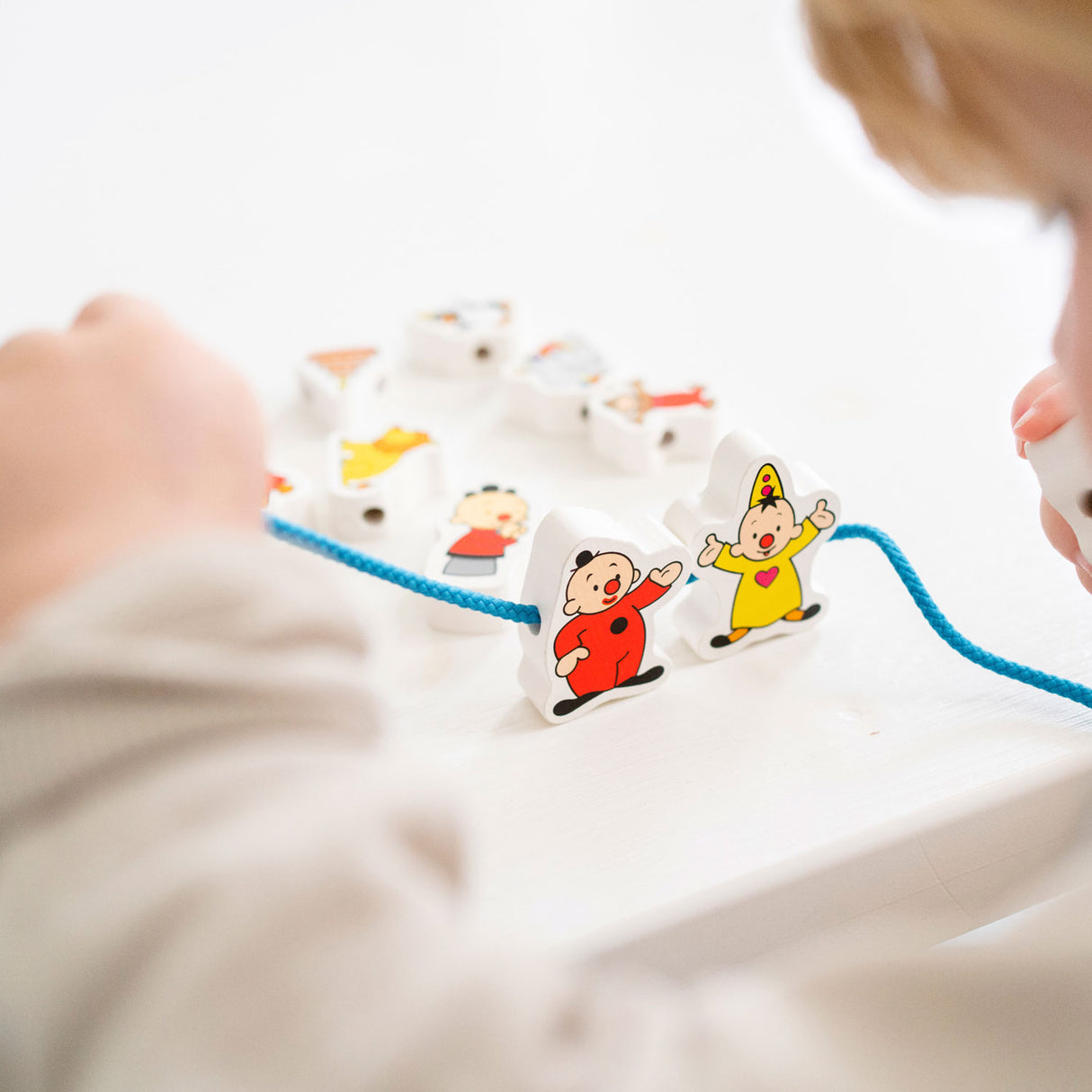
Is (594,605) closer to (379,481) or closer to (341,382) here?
(379,481)

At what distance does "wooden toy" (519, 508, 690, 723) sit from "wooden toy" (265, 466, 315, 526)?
8.5 inches

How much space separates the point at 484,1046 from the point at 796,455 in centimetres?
55

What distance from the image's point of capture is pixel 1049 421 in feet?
1.70

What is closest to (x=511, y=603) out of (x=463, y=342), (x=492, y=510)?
(x=492, y=510)

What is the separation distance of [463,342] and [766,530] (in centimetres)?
37

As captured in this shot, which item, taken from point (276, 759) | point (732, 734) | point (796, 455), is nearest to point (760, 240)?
point (796, 455)

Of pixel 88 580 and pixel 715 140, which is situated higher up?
pixel 715 140

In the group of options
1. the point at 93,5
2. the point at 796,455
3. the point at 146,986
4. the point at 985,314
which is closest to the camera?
the point at 146,986

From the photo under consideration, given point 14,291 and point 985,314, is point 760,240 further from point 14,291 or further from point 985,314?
point 14,291

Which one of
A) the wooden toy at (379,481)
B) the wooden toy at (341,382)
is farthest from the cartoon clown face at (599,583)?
the wooden toy at (341,382)

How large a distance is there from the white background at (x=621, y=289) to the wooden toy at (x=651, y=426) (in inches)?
0.7

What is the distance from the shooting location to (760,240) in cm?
105

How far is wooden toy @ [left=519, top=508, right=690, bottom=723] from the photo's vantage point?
51cm

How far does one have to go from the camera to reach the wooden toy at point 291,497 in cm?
69
